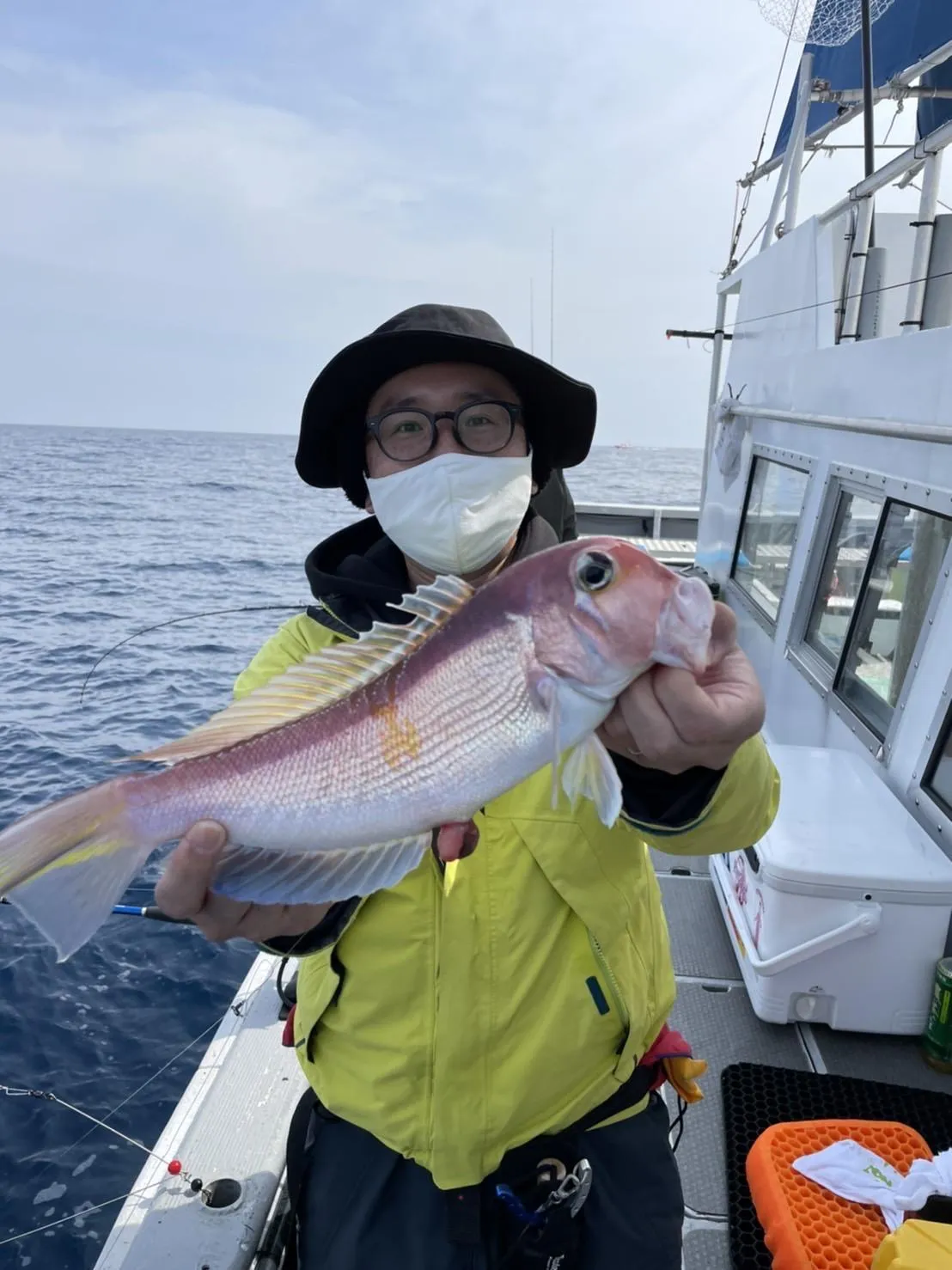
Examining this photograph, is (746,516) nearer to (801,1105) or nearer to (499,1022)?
(801,1105)

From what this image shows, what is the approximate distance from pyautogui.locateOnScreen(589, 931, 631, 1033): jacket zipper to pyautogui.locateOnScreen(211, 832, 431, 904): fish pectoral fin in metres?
0.58

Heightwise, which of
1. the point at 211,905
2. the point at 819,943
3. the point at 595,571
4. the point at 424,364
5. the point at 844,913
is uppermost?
the point at 424,364

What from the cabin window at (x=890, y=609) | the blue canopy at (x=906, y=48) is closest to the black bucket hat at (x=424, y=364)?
the cabin window at (x=890, y=609)

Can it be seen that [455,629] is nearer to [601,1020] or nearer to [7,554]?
[601,1020]

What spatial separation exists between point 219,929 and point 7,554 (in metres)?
26.0

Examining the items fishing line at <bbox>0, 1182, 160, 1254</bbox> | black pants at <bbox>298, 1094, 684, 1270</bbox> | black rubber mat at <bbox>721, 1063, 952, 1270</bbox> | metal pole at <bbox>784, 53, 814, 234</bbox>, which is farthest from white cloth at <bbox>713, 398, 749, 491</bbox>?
fishing line at <bbox>0, 1182, 160, 1254</bbox>

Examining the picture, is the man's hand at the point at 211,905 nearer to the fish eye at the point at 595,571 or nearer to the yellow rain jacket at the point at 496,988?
the yellow rain jacket at the point at 496,988

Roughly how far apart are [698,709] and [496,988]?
97 cm

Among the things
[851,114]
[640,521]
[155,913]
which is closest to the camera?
[155,913]

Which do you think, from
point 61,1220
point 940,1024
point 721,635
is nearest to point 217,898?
point 721,635

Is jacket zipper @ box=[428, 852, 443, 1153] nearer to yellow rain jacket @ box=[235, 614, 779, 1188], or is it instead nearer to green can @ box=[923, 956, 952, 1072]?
yellow rain jacket @ box=[235, 614, 779, 1188]

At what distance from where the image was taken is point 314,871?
6.14 feet

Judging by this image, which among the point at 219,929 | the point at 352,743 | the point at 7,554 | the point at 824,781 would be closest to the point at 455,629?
the point at 352,743

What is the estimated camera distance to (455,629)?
5.88ft
